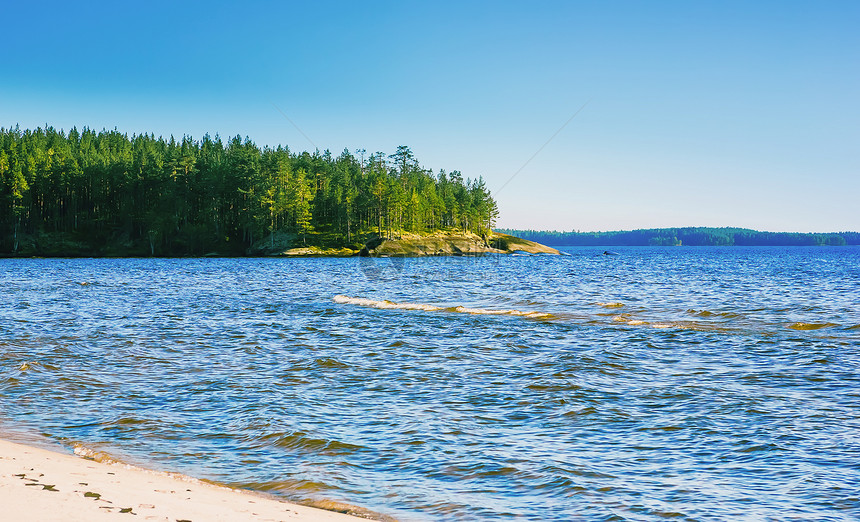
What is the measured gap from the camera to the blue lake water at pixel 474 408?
899 cm

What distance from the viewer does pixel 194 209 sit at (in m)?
142

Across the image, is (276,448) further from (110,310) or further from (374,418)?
(110,310)

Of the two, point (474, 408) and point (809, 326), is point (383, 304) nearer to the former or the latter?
point (809, 326)

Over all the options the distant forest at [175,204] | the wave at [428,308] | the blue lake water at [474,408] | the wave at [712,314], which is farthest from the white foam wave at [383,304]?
the distant forest at [175,204]

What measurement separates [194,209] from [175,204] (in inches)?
232

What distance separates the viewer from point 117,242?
132 m

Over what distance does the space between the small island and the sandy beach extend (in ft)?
386

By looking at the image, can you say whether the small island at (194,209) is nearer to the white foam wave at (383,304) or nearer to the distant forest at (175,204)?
the distant forest at (175,204)

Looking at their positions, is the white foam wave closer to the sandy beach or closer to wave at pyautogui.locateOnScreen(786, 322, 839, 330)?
wave at pyautogui.locateOnScreen(786, 322, 839, 330)

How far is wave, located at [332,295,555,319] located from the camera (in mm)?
31934

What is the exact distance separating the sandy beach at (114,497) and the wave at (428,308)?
77.1 ft

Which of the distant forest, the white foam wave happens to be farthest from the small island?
the white foam wave

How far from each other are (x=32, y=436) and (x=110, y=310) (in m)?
23.3

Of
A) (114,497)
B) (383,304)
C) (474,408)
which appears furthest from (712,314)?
(114,497)
